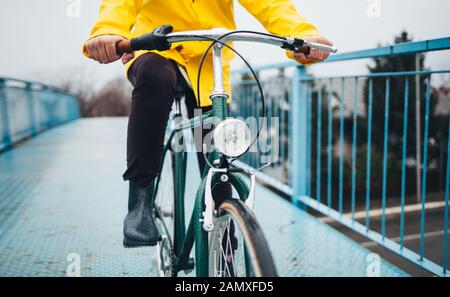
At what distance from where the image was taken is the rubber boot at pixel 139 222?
51.4 inches

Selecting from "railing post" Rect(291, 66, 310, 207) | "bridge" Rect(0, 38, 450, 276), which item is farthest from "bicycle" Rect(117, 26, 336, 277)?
"railing post" Rect(291, 66, 310, 207)

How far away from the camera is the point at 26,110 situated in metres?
6.93

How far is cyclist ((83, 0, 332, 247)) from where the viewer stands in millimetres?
1153

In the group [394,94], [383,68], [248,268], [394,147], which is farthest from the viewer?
[394,147]

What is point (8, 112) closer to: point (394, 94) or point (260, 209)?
point (260, 209)

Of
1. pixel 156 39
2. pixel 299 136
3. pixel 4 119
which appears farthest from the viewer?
pixel 4 119

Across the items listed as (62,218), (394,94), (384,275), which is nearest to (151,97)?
(384,275)

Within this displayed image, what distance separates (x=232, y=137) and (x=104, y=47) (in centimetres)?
41

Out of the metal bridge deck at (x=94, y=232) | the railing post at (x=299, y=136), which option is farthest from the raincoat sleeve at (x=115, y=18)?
the railing post at (x=299, y=136)

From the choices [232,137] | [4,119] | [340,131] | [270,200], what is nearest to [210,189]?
[232,137]

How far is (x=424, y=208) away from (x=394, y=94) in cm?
2876

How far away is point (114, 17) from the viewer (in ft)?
3.66

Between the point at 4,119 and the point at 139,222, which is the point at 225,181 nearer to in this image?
the point at 139,222

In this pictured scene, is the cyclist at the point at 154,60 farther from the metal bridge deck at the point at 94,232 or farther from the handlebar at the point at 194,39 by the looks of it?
the metal bridge deck at the point at 94,232
